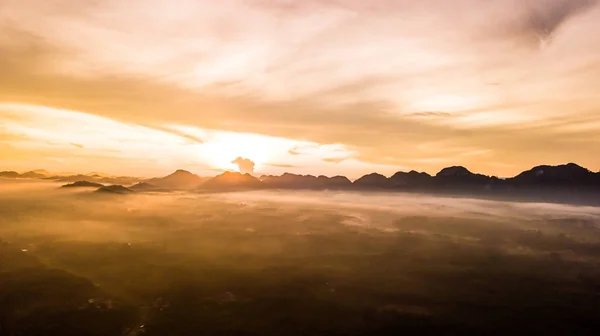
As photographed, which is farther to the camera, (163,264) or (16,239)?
(16,239)

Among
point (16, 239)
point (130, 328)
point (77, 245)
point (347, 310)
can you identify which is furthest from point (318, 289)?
point (16, 239)

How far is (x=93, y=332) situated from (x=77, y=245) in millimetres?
130016

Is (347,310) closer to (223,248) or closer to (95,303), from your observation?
(95,303)

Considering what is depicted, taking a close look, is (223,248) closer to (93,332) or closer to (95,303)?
(95,303)

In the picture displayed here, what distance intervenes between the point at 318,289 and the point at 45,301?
263 feet

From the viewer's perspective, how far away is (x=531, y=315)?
330ft

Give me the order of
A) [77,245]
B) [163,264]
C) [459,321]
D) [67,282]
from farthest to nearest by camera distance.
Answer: [77,245], [163,264], [67,282], [459,321]

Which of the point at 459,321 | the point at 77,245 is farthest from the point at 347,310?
the point at 77,245

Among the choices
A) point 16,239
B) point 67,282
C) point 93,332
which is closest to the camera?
point 93,332

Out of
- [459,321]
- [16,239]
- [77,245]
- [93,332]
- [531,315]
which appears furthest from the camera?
[16,239]

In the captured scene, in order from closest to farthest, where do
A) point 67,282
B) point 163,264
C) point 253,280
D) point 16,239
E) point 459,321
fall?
point 459,321 → point 67,282 → point 253,280 → point 163,264 → point 16,239

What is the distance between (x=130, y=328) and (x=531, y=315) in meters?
110

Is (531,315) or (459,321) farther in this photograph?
(531,315)

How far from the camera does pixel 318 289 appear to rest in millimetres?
116125
